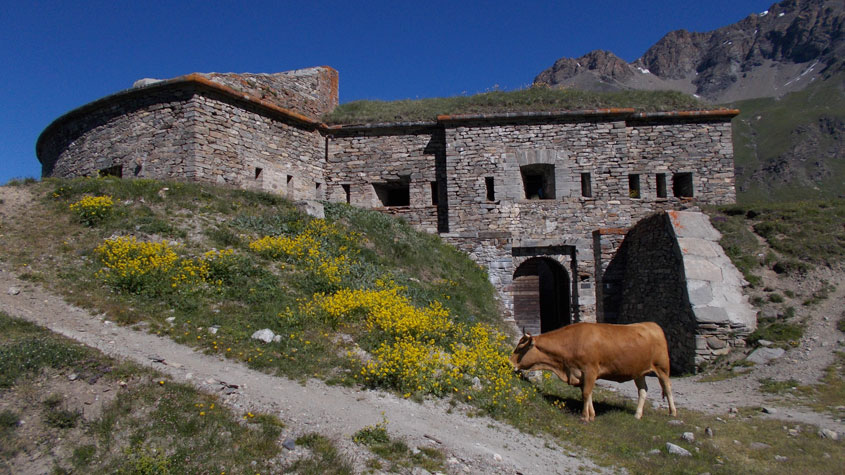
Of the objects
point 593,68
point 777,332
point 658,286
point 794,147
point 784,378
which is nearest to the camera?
point 784,378

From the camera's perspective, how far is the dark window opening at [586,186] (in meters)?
16.5

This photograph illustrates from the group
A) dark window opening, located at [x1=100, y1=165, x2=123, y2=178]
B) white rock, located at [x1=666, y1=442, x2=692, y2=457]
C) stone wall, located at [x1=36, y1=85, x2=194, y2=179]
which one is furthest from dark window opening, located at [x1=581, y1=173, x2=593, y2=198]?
dark window opening, located at [x1=100, y1=165, x2=123, y2=178]

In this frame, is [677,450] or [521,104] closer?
[677,450]

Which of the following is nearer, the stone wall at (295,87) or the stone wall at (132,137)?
the stone wall at (132,137)

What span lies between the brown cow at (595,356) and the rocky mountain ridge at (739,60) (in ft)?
322

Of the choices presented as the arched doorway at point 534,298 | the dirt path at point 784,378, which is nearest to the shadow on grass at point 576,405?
the dirt path at point 784,378

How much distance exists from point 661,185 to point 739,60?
136m

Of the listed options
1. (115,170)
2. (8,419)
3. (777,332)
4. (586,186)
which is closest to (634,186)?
(586,186)

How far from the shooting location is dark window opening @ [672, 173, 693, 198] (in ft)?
55.6

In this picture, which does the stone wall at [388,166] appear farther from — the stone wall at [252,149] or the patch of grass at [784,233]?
the patch of grass at [784,233]

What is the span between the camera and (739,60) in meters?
122

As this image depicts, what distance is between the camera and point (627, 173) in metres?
16.5

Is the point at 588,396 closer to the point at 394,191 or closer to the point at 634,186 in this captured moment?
the point at 634,186

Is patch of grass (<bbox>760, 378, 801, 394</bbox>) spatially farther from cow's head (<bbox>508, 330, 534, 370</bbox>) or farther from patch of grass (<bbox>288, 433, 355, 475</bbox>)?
patch of grass (<bbox>288, 433, 355, 475</bbox>)
